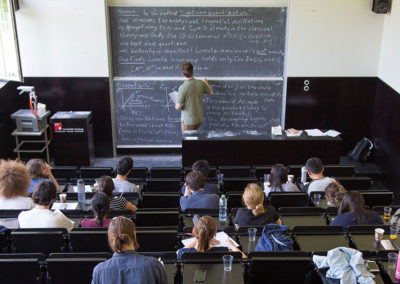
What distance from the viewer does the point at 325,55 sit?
8.76m

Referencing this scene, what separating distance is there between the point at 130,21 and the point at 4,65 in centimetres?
220

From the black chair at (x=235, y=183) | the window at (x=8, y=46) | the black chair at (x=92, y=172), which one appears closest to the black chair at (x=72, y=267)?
the black chair at (x=235, y=183)

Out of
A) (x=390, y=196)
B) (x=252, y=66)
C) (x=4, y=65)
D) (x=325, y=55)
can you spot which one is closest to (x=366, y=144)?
(x=325, y=55)

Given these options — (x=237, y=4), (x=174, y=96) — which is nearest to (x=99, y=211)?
(x=174, y=96)

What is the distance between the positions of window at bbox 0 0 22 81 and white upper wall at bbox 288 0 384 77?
4.49 meters

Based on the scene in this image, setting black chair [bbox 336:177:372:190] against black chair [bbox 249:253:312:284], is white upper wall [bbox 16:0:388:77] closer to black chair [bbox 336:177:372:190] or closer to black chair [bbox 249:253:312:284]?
black chair [bbox 336:177:372:190]

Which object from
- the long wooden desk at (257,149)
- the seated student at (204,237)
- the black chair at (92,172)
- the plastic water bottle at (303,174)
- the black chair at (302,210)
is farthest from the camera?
the long wooden desk at (257,149)

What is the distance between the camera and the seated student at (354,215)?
15.8 feet

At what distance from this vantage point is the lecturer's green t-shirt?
831 centimetres

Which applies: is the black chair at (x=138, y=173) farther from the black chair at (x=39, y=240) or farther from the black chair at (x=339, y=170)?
the black chair at (x=339, y=170)

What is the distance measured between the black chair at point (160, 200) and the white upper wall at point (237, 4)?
3.66 metres

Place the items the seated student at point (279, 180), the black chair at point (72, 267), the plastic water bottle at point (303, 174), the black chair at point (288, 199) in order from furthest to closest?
the plastic water bottle at point (303, 174) < the seated student at point (279, 180) < the black chair at point (288, 199) < the black chair at point (72, 267)

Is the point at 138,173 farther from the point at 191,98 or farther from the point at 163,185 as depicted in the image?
the point at 191,98

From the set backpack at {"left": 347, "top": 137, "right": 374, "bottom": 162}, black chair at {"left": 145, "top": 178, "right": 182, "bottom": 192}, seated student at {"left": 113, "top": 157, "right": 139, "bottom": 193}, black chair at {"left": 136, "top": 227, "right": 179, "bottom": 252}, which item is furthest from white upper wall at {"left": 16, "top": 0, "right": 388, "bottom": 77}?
black chair at {"left": 136, "top": 227, "right": 179, "bottom": 252}
